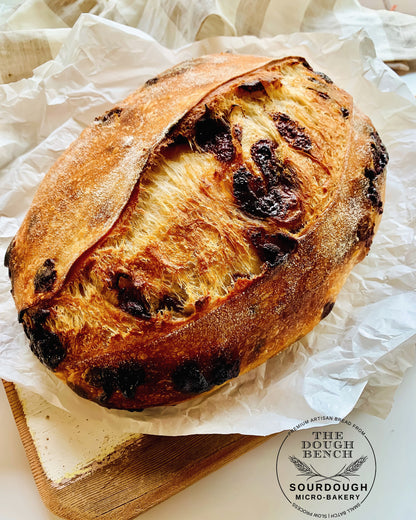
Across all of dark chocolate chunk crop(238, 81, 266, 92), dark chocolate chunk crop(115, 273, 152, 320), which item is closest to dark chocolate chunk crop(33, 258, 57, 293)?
dark chocolate chunk crop(115, 273, 152, 320)

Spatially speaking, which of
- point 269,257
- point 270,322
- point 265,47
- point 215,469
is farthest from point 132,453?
point 265,47

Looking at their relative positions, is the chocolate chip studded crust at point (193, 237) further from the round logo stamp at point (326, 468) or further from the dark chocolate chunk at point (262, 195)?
the round logo stamp at point (326, 468)

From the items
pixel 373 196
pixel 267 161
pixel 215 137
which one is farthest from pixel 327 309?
pixel 215 137

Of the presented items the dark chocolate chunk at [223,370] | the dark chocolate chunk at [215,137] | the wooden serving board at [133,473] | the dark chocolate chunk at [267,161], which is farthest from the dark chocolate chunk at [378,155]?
the wooden serving board at [133,473]

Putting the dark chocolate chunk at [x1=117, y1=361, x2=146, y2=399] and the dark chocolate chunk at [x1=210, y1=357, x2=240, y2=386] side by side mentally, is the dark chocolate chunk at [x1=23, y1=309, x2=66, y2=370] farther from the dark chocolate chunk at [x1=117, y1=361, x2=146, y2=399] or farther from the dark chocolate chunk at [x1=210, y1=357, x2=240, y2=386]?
the dark chocolate chunk at [x1=210, y1=357, x2=240, y2=386]

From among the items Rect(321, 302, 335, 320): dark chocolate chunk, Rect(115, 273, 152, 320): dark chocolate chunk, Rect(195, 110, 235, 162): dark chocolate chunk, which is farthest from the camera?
Rect(321, 302, 335, 320): dark chocolate chunk

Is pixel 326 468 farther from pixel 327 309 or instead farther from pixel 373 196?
pixel 373 196

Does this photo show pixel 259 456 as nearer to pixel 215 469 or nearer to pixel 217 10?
pixel 215 469
